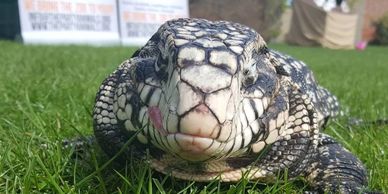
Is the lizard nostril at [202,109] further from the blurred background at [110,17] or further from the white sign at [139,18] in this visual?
the white sign at [139,18]

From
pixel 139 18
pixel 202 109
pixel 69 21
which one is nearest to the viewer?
pixel 202 109

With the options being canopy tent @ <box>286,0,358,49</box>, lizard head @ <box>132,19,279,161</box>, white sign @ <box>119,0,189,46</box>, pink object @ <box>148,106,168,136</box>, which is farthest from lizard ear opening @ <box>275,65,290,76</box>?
canopy tent @ <box>286,0,358,49</box>

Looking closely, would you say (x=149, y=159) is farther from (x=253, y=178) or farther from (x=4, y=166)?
(x=4, y=166)

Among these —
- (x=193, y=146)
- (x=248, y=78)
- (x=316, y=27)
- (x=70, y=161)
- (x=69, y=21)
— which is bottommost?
(x=316, y=27)

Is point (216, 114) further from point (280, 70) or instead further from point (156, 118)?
point (280, 70)

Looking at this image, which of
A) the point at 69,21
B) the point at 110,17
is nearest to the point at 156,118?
the point at 69,21

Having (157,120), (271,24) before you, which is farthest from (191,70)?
(271,24)

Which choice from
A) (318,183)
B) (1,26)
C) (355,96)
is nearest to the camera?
(318,183)
